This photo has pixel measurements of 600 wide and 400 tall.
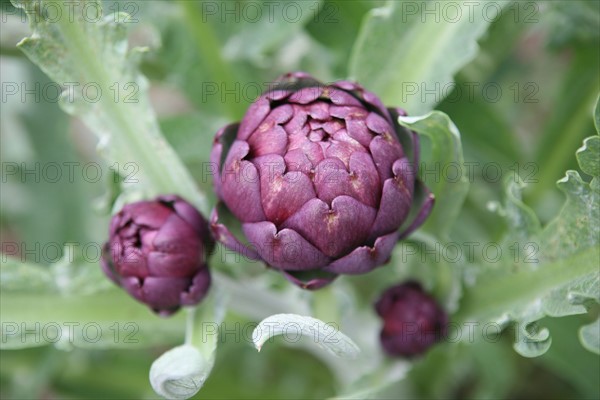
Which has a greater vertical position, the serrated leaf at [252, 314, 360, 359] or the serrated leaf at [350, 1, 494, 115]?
the serrated leaf at [350, 1, 494, 115]

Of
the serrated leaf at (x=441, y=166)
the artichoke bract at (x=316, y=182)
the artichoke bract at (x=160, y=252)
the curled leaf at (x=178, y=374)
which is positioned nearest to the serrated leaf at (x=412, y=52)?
the serrated leaf at (x=441, y=166)

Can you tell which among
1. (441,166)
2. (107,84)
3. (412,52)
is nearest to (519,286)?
(441,166)

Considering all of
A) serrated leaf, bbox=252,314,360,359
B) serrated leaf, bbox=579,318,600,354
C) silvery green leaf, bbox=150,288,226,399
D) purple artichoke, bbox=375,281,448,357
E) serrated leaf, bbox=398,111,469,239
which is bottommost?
purple artichoke, bbox=375,281,448,357

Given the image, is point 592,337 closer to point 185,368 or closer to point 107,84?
point 185,368

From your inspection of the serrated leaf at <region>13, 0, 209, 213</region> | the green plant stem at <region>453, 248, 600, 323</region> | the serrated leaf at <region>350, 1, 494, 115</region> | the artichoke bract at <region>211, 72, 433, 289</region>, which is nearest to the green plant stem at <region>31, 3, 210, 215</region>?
the serrated leaf at <region>13, 0, 209, 213</region>

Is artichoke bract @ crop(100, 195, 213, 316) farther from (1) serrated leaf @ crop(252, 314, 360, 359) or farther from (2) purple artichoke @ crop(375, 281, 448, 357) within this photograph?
(2) purple artichoke @ crop(375, 281, 448, 357)
